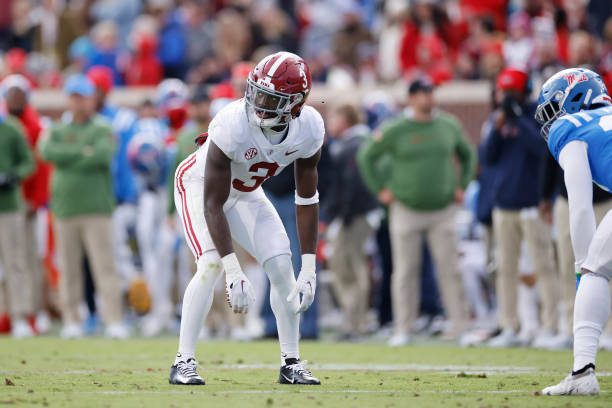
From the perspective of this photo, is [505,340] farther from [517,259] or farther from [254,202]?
[254,202]

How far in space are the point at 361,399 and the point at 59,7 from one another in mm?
15973

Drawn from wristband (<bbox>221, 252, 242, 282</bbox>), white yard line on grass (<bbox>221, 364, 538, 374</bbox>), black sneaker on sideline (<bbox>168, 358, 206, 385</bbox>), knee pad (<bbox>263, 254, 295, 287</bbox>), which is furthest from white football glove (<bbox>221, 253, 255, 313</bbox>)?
white yard line on grass (<bbox>221, 364, 538, 374</bbox>)

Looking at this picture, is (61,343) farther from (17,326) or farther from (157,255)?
(157,255)

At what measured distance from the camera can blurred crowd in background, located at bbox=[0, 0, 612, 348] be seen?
1185 cm

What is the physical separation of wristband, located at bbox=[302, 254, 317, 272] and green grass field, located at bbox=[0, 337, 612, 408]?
69 centimetres

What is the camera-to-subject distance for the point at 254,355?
10.4 meters

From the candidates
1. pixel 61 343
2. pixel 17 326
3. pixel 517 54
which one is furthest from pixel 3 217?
pixel 517 54

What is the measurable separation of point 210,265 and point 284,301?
0.50 meters

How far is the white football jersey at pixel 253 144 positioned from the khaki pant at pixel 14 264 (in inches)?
238

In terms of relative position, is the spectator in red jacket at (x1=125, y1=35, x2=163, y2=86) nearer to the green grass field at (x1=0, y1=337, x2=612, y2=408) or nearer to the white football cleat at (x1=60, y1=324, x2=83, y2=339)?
the white football cleat at (x1=60, y1=324, x2=83, y2=339)

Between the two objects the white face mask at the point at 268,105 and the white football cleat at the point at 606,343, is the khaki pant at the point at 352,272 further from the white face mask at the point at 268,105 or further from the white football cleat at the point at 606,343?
the white face mask at the point at 268,105

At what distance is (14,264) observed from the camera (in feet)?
43.7

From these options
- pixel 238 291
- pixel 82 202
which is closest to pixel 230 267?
pixel 238 291

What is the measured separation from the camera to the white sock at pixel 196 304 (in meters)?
7.41
